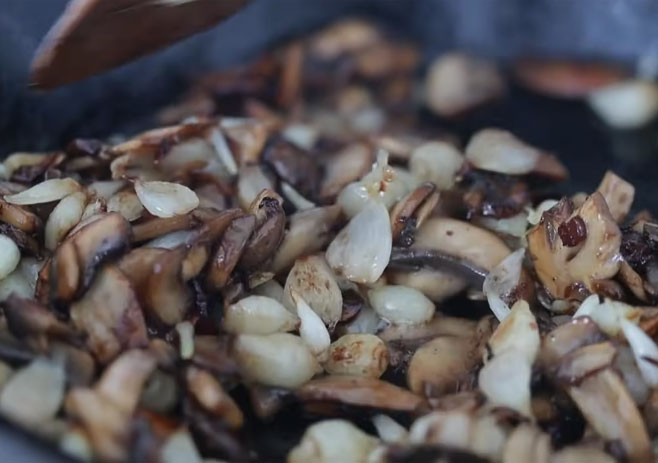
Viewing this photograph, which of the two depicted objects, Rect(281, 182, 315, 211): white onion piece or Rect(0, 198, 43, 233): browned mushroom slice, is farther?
Rect(281, 182, 315, 211): white onion piece

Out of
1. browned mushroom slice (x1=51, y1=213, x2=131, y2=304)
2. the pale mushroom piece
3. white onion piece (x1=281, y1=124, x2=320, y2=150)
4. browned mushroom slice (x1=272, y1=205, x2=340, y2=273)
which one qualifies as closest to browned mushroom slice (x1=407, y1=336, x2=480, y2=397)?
browned mushroom slice (x1=272, y1=205, x2=340, y2=273)

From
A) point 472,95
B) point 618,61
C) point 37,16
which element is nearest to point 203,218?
point 37,16

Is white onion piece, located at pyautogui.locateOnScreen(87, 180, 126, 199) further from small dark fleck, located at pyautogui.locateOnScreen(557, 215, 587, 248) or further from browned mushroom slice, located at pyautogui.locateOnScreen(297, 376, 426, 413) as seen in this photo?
small dark fleck, located at pyautogui.locateOnScreen(557, 215, 587, 248)

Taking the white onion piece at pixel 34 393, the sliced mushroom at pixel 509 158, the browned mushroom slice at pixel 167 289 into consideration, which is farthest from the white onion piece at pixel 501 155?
the white onion piece at pixel 34 393

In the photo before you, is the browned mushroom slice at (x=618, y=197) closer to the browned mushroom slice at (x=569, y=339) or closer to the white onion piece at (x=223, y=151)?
the browned mushroom slice at (x=569, y=339)

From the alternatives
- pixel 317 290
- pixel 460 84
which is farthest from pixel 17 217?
pixel 460 84

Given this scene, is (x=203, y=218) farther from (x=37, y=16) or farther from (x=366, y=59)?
(x=366, y=59)
